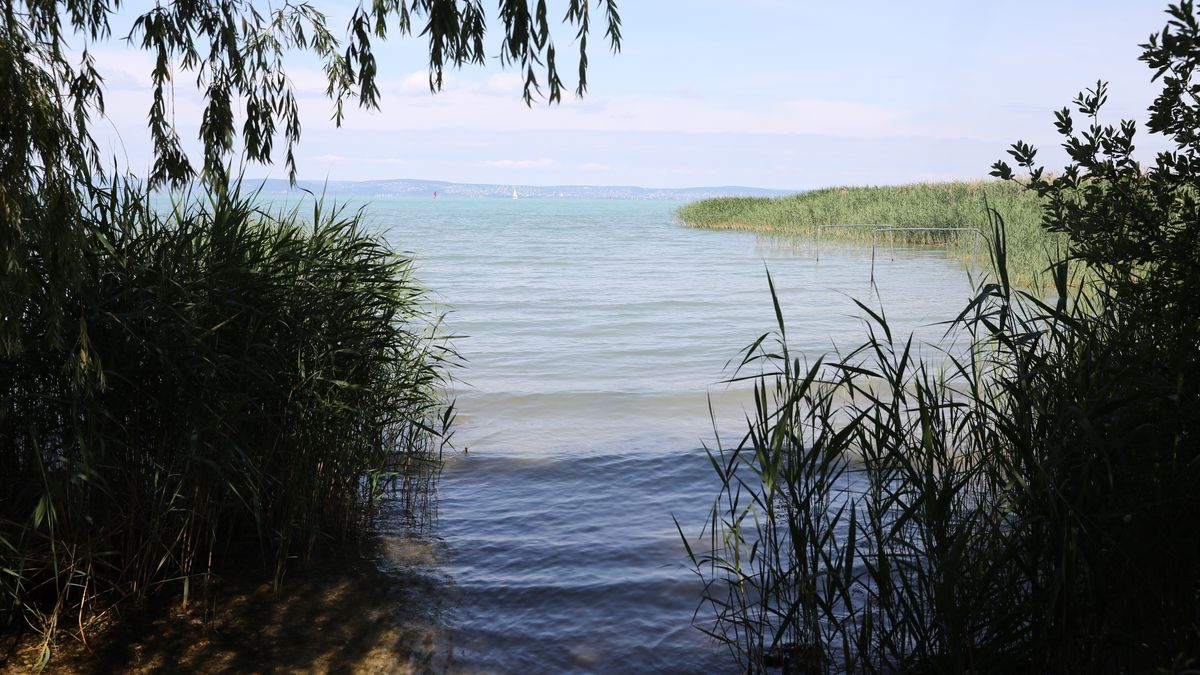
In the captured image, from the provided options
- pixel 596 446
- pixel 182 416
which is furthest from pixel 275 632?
pixel 596 446

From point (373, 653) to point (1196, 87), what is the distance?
3.60 metres

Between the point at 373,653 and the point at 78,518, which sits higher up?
the point at 78,518

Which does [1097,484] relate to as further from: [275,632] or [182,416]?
[182,416]

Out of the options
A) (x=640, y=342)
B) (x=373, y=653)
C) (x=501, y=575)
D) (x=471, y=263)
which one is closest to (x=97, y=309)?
(x=373, y=653)

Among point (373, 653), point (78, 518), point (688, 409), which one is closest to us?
point (78, 518)

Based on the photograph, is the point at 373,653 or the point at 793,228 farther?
the point at 793,228

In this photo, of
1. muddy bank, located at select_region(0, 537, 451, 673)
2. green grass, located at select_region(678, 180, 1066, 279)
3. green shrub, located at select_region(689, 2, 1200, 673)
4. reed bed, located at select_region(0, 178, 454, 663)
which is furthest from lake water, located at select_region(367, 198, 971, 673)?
green grass, located at select_region(678, 180, 1066, 279)

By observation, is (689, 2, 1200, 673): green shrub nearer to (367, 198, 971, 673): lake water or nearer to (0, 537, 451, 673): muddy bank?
(367, 198, 971, 673): lake water

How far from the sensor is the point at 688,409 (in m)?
9.47

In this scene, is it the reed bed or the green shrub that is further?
the reed bed

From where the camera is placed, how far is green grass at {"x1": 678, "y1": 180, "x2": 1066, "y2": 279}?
23706 mm

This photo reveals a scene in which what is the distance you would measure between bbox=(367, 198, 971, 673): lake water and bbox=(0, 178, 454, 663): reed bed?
95 centimetres

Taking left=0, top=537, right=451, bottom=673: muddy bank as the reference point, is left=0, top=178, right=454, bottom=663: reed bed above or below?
above

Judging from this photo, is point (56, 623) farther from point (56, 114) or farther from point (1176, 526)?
point (1176, 526)
